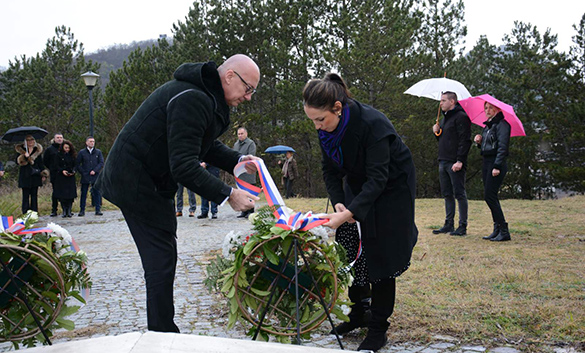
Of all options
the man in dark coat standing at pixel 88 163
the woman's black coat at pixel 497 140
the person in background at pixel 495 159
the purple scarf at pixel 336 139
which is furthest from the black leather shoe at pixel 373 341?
the man in dark coat standing at pixel 88 163

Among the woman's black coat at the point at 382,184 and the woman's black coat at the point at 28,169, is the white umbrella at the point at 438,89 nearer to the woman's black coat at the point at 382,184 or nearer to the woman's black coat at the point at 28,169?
the woman's black coat at the point at 382,184

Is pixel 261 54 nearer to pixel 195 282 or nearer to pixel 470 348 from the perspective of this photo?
pixel 195 282

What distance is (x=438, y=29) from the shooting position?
87.6 ft

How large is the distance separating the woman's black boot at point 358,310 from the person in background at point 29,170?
35.4ft

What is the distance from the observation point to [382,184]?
302 cm

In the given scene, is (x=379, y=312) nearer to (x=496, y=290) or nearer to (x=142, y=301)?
(x=496, y=290)

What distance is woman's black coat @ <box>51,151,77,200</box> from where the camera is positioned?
1277 centimetres

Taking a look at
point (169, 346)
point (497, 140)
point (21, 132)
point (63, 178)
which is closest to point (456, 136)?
point (497, 140)

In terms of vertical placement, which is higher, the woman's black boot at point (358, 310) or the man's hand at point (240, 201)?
the man's hand at point (240, 201)

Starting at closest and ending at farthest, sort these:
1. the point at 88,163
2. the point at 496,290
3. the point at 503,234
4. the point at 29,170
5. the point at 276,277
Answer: the point at 276,277 < the point at 496,290 < the point at 503,234 < the point at 29,170 < the point at 88,163

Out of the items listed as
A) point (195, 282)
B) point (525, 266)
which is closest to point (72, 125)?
point (195, 282)

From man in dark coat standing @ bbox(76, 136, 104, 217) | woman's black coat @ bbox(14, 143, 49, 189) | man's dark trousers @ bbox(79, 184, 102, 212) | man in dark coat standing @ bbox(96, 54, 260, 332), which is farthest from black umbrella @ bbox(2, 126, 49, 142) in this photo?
man in dark coat standing @ bbox(96, 54, 260, 332)

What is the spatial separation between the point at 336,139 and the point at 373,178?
341 mm

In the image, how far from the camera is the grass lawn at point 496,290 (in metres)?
3.54
